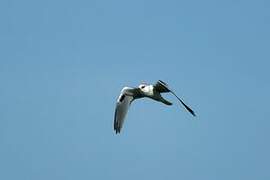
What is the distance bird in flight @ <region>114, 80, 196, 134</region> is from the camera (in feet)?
102

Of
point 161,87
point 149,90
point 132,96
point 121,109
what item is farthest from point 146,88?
point 121,109

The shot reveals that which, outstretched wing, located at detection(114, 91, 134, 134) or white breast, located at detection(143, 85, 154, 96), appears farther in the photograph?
outstretched wing, located at detection(114, 91, 134, 134)

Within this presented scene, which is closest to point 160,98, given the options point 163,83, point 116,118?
point 163,83

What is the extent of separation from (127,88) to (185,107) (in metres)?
7.95

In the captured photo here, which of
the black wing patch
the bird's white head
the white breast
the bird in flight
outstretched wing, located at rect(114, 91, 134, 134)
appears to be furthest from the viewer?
outstretched wing, located at rect(114, 91, 134, 134)

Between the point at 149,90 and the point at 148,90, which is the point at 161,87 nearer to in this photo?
the point at 149,90

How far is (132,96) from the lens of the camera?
1352 inches

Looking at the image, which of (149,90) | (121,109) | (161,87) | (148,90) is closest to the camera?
(161,87)

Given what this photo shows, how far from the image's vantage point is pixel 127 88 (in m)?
34.7

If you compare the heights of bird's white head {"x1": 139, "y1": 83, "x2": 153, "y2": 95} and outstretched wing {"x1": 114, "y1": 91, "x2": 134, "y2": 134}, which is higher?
bird's white head {"x1": 139, "y1": 83, "x2": 153, "y2": 95}

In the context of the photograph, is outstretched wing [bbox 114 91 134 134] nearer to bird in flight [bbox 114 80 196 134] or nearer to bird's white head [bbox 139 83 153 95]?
bird in flight [bbox 114 80 196 134]

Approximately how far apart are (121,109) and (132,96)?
0.88 meters

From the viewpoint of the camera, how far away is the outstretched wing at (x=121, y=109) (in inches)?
1316

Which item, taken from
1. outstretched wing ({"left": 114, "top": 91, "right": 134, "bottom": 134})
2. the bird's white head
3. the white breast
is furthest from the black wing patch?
outstretched wing ({"left": 114, "top": 91, "right": 134, "bottom": 134})
